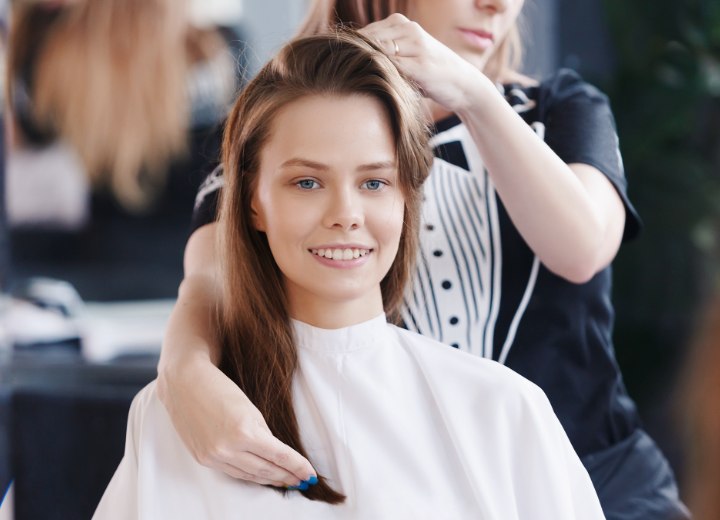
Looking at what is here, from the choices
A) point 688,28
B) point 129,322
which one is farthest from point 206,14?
point 688,28

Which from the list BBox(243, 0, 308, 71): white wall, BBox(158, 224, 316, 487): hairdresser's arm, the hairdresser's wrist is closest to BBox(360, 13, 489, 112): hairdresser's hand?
the hairdresser's wrist

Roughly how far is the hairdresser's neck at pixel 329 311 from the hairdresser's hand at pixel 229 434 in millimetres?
140

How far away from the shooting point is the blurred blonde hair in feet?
10.1

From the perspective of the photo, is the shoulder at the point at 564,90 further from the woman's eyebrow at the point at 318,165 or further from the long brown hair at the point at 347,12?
the woman's eyebrow at the point at 318,165

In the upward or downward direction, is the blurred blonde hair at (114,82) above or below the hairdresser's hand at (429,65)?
below

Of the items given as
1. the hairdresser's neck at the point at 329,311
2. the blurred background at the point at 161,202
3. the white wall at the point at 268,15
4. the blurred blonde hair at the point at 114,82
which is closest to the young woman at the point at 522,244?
the hairdresser's neck at the point at 329,311

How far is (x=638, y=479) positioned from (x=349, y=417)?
49 centimetres

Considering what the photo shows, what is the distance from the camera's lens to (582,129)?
51.0 inches

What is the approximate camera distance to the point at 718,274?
7.35ft

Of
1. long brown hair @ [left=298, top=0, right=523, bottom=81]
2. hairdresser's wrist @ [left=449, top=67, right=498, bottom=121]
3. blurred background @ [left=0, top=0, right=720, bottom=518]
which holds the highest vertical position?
long brown hair @ [left=298, top=0, right=523, bottom=81]

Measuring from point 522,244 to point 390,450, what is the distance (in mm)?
372

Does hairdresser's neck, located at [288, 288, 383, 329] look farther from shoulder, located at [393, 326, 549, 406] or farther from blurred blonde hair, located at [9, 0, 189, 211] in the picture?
blurred blonde hair, located at [9, 0, 189, 211]

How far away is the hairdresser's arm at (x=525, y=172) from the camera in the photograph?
1096 millimetres

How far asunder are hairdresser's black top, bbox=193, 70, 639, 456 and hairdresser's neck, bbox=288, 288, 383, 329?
118mm
